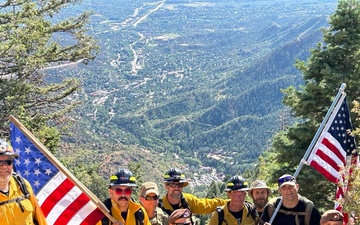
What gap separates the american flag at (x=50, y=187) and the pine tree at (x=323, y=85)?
9.47 m

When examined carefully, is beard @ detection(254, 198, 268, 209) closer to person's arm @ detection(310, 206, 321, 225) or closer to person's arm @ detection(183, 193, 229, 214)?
person's arm @ detection(183, 193, 229, 214)

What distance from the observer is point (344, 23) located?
1512 centimetres

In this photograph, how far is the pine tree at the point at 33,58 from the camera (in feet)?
52.8

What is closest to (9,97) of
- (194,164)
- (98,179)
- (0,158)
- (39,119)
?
(39,119)

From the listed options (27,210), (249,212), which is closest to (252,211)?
(249,212)

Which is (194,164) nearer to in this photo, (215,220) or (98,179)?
(98,179)

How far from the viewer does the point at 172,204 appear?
24.2ft

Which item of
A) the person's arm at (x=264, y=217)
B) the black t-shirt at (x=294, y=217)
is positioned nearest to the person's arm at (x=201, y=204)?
the person's arm at (x=264, y=217)

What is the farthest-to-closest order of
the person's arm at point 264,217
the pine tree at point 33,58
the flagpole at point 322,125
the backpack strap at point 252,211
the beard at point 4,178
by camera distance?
the pine tree at point 33,58, the flagpole at point 322,125, the backpack strap at point 252,211, the person's arm at point 264,217, the beard at point 4,178

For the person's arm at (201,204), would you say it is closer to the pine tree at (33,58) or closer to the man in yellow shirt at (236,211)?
the man in yellow shirt at (236,211)

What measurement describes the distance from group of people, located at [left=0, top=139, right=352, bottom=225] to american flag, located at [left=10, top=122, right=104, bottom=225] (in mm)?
342

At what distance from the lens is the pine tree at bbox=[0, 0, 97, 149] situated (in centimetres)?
1609

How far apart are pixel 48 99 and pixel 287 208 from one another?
16.2 meters

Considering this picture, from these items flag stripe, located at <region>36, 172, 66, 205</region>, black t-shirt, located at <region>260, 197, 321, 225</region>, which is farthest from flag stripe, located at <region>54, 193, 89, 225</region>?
black t-shirt, located at <region>260, 197, 321, 225</region>
